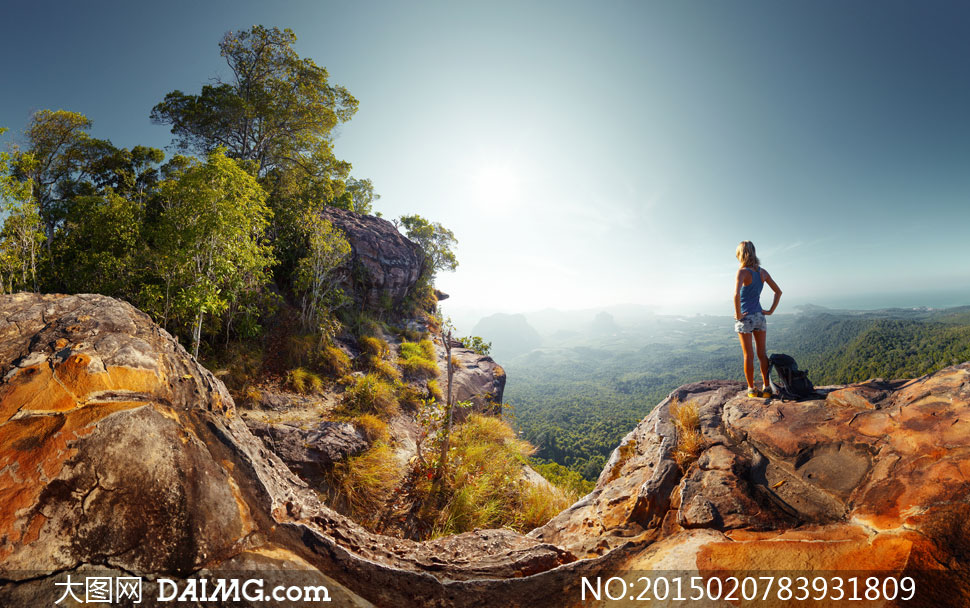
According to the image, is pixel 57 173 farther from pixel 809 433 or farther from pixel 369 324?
pixel 809 433

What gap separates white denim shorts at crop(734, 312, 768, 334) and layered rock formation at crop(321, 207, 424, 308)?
1459 centimetres

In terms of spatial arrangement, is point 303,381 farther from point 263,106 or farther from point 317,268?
point 263,106

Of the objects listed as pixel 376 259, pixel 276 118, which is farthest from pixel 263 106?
pixel 376 259

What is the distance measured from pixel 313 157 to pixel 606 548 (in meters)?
20.4

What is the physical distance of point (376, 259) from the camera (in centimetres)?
1609

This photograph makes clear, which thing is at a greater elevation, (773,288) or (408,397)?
(773,288)

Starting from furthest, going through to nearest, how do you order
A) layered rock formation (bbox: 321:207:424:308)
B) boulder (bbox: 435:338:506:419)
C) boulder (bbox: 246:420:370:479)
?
layered rock formation (bbox: 321:207:424:308) < boulder (bbox: 435:338:506:419) < boulder (bbox: 246:420:370:479)

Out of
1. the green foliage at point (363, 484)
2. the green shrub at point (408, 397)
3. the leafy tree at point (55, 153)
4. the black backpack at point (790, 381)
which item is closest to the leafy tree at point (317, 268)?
the green shrub at point (408, 397)

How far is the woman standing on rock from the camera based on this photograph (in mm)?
4777

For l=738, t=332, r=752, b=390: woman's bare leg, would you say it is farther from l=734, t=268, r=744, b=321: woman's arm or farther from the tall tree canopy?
the tall tree canopy

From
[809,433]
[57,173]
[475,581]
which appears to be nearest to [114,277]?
[475,581]

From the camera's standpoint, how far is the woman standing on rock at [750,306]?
4.78 m

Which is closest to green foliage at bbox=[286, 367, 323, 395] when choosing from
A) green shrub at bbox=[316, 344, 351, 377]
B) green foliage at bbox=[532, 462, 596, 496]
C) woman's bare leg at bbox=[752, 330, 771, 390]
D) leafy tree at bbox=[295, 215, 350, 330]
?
green shrub at bbox=[316, 344, 351, 377]

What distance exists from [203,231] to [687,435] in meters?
9.85
